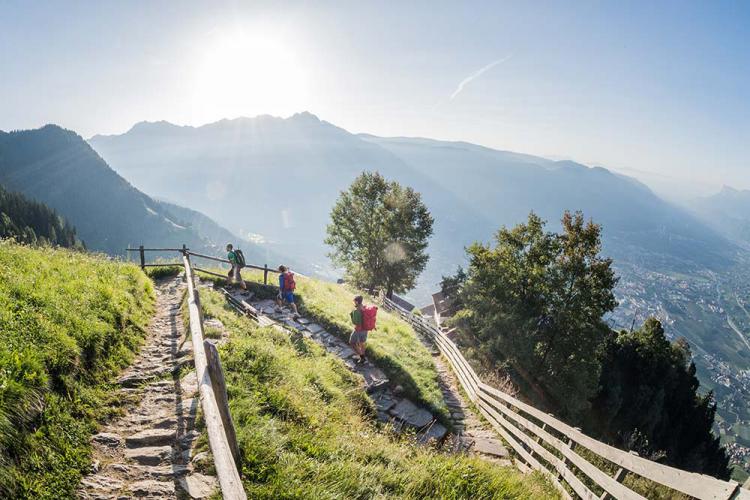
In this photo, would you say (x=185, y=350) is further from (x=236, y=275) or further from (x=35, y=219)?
(x=35, y=219)

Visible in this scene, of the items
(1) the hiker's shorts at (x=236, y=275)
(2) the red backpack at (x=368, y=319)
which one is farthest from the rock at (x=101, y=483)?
(1) the hiker's shorts at (x=236, y=275)

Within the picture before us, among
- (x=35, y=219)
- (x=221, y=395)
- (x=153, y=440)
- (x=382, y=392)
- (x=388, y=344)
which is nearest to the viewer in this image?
(x=221, y=395)

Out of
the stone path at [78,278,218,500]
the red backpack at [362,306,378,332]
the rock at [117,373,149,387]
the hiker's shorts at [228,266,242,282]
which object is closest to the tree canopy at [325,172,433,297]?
the hiker's shorts at [228,266,242,282]

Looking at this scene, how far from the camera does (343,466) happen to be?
4.90m

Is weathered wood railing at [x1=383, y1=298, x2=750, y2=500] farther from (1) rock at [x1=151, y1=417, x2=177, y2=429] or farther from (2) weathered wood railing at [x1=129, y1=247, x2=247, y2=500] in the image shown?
(1) rock at [x1=151, y1=417, x2=177, y2=429]

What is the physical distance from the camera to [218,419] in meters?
3.65

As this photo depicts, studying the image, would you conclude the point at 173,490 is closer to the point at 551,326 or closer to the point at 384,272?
the point at 551,326

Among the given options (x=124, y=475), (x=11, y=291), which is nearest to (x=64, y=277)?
(x=11, y=291)

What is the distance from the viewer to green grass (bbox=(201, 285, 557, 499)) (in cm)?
453

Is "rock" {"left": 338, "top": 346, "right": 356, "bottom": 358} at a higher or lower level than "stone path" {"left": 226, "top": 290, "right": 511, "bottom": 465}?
higher

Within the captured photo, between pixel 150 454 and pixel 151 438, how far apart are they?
0.39 metres

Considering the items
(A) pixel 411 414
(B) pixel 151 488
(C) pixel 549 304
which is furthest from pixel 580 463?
(C) pixel 549 304

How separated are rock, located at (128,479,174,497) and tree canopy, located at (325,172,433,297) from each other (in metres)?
28.8

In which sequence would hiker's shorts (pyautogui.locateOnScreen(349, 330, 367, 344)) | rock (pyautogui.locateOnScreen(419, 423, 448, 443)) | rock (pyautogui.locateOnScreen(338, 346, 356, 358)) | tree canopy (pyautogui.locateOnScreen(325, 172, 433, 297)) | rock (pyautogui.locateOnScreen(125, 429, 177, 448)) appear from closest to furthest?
rock (pyautogui.locateOnScreen(125, 429, 177, 448)) → rock (pyautogui.locateOnScreen(419, 423, 448, 443)) → hiker's shorts (pyautogui.locateOnScreen(349, 330, 367, 344)) → rock (pyautogui.locateOnScreen(338, 346, 356, 358)) → tree canopy (pyautogui.locateOnScreen(325, 172, 433, 297))
